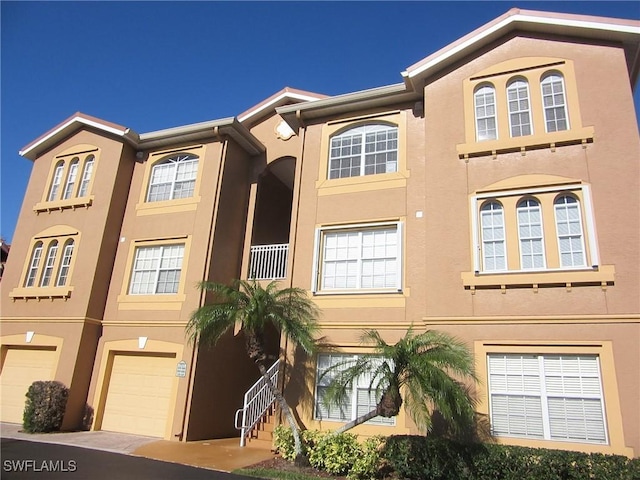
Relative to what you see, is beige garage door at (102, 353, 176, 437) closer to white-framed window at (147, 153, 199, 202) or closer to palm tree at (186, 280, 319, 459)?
palm tree at (186, 280, 319, 459)

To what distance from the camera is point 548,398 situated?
389 inches

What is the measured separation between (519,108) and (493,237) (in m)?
3.61

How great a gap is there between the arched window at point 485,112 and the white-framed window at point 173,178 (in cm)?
936

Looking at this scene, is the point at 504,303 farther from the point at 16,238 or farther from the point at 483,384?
the point at 16,238

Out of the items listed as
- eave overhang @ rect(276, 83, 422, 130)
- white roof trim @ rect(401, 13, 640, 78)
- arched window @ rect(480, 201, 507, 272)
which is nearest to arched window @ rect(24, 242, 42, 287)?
eave overhang @ rect(276, 83, 422, 130)

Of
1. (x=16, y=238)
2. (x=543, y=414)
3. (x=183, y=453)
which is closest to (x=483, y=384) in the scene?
(x=543, y=414)

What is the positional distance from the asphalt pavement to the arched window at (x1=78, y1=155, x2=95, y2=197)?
9117 mm

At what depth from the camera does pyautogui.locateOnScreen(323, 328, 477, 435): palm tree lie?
8.68 m

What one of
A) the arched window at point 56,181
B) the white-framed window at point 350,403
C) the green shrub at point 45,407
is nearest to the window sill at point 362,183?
the white-framed window at point 350,403

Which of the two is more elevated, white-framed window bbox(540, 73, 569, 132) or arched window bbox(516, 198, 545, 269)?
white-framed window bbox(540, 73, 569, 132)

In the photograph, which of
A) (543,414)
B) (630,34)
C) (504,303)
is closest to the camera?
(543,414)

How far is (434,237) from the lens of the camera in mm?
11836

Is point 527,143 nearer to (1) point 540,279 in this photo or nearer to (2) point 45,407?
(1) point 540,279

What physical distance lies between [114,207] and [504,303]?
43.0ft
